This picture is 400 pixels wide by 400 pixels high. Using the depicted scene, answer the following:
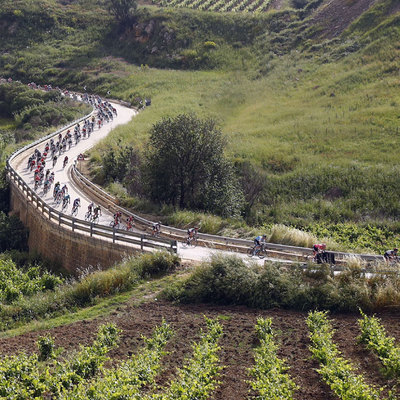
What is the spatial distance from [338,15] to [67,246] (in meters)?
61.7

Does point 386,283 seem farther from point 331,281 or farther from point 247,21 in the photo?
point 247,21

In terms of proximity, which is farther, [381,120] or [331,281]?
[381,120]

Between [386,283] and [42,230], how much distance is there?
15814 mm

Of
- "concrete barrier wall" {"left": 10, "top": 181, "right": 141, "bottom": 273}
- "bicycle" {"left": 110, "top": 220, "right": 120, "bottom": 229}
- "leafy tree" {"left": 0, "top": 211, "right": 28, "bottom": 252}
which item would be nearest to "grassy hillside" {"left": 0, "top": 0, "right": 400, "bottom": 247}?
"bicycle" {"left": 110, "top": 220, "right": 120, "bottom": 229}

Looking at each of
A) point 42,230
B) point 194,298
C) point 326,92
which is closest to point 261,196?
point 42,230

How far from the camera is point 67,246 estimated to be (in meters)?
22.0

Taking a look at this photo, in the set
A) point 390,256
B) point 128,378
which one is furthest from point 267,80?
point 128,378

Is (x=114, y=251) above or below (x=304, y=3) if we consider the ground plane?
below

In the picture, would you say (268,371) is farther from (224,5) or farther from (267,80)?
(224,5)

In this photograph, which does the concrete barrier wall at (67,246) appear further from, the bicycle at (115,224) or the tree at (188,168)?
the tree at (188,168)

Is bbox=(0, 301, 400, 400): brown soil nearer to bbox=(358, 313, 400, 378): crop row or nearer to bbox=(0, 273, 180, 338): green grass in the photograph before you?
bbox=(358, 313, 400, 378): crop row

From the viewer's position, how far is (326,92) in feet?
174

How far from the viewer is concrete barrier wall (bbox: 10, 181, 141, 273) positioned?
20.0m

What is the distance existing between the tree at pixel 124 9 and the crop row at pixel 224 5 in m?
11.7
